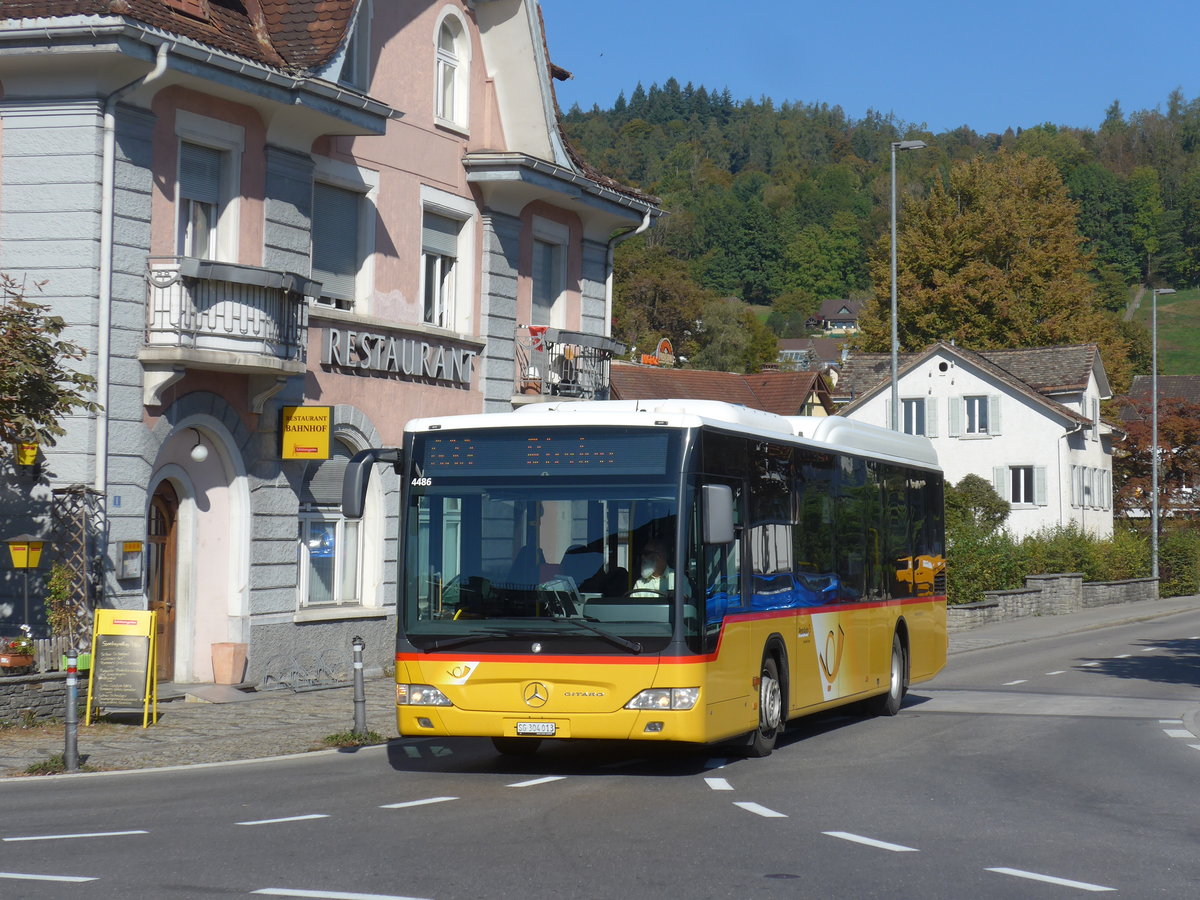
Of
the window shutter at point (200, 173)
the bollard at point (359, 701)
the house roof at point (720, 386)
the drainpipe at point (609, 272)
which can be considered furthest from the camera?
the house roof at point (720, 386)

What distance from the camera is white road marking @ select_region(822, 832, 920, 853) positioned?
978 cm

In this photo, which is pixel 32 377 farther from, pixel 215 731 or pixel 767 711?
pixel 767 711

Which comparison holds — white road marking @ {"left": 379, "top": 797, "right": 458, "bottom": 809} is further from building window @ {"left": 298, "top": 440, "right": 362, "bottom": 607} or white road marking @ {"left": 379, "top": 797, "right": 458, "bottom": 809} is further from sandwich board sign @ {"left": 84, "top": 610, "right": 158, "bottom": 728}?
building window @ {"left": 298, "top": 440, "right": 362, "bottom": 607}

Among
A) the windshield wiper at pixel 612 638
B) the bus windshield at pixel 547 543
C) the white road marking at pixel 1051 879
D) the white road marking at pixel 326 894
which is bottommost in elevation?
the white road marking at pixel 1051 879

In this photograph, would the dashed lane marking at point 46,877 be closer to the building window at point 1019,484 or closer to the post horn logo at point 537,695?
the post horn logo at point 537,695

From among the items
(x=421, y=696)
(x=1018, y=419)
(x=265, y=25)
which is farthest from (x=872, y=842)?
(x=1018, y=419)

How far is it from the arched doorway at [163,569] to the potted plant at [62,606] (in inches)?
93.5

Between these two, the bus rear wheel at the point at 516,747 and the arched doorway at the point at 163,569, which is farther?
the arched doorway at the point at 163,569

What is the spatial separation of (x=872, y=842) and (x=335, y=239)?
15.1m

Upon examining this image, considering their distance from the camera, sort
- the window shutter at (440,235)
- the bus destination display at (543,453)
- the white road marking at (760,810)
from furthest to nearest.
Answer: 1. the window shutter at (440,235)
2. the bus destination display at (543,453)
3. the white road marking at (760,810)

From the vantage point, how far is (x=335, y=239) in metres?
23.1

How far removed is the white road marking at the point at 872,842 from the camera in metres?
9.78

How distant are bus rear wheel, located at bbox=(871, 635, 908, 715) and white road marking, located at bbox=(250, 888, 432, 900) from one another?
1140cm

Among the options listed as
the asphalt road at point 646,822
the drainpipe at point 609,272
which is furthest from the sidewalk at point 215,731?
the drainpipe at point 609,272
